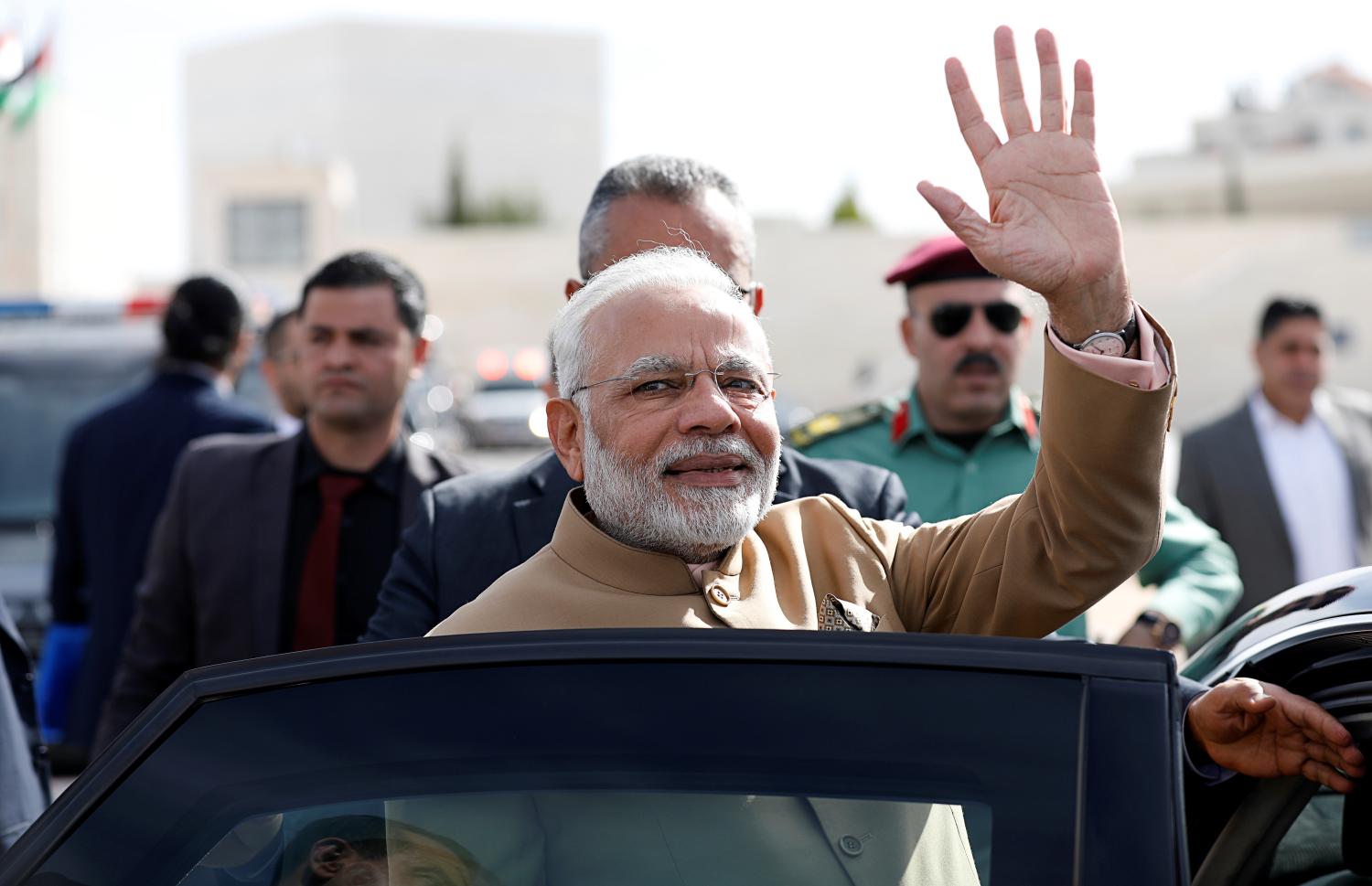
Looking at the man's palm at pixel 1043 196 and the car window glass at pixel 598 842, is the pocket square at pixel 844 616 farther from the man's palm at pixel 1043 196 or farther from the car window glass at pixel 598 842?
the car window glass at pixel 598 842

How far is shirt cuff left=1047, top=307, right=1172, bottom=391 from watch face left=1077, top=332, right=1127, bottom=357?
0.05 feet

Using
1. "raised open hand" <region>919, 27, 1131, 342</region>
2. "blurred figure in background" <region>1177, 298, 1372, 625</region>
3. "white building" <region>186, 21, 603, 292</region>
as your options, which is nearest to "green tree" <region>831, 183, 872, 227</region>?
"white building" <region>186, 21, 603, 292</region>

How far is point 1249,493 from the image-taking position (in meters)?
5.69

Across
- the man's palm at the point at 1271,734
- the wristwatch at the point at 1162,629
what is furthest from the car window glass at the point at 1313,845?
the wristwatch at the point at 1162,629

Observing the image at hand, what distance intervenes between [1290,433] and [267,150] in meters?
74.8

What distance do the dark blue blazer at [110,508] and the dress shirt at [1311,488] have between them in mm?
3338

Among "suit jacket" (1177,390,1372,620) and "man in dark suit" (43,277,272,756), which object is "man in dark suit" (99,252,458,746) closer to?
"man in dark suit" (43,277,272,756)

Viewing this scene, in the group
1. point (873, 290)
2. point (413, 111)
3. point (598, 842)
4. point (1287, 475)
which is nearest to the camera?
point (598, 842)

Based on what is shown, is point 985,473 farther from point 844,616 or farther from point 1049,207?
point 1049,207

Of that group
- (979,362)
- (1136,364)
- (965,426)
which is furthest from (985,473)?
(1136,364)

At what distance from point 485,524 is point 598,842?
1.22 m

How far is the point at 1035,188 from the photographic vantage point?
2.24m

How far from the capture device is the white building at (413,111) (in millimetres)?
76188

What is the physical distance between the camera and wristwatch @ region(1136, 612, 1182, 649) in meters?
3.56
